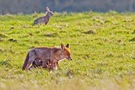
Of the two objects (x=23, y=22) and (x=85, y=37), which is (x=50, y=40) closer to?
(x=85, y=37)

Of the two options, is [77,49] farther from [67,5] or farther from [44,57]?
[67,5]

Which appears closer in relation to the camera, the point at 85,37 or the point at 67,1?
the point at 85,37

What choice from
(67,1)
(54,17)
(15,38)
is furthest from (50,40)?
(67,1)

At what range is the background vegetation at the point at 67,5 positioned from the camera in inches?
1671

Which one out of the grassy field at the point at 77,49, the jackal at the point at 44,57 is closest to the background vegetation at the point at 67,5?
the grassy field at the point at 77,49

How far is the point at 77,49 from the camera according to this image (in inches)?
743

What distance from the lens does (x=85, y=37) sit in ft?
71.4

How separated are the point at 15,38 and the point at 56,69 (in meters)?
7.40

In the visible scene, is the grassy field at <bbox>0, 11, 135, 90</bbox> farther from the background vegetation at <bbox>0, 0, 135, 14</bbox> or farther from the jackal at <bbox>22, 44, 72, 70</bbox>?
the background vegetation at <bbox>0, 0, 135, 14</bbox>

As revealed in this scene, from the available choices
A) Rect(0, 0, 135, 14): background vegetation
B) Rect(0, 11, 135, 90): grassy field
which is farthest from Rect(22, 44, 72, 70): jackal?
Rect(0, 0, 135, 14): background vegetation

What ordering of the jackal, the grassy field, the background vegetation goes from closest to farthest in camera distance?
the grassy field, the jackal, the background vegetation

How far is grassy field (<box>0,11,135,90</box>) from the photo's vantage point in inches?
381

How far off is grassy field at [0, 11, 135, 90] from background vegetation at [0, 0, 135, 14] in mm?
12346

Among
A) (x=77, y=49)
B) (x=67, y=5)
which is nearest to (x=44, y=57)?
(x=77, y=49)
